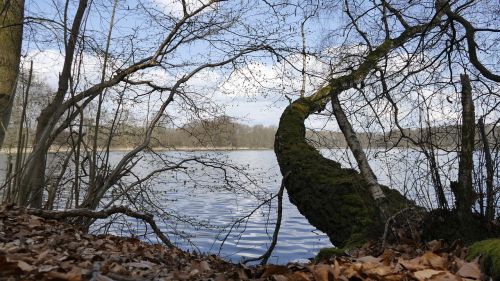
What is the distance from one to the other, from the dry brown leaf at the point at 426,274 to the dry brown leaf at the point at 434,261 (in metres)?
0.17

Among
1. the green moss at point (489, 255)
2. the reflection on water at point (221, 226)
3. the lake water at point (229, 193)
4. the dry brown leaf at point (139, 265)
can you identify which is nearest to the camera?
the green moss at point (489, 255)

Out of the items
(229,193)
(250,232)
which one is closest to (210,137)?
(229,193)

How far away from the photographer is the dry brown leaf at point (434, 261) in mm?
2814

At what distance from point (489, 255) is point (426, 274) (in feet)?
1.66

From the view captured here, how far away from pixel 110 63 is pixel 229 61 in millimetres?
2547

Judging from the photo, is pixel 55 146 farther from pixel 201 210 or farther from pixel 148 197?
pixel 201 210

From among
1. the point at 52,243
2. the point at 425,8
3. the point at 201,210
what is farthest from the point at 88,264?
the point at 201,210

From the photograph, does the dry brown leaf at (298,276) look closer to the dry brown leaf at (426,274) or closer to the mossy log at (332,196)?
the dry brown leaf at (426,274)

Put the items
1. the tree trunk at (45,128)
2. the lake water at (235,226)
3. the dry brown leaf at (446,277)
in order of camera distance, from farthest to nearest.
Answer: the lake water at (235,226)
the tree trunk at (45,128)
the dry brown leaf at (446,277)

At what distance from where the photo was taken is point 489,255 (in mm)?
2783

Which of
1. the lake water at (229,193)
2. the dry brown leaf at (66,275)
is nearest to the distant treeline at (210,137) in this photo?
the lake water at (229,193)

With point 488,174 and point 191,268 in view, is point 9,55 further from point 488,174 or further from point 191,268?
point 488,174

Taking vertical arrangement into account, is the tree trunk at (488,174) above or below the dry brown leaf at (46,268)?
above

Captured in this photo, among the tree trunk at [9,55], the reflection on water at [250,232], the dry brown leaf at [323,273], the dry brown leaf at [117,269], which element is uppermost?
the tree trunk at [9,55]
